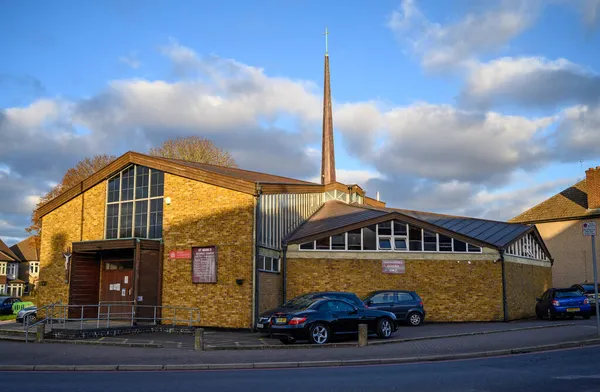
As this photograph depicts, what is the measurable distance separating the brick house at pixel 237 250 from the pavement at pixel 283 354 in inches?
274

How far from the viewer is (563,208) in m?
47.2

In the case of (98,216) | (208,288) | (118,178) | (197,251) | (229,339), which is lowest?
(229,339)

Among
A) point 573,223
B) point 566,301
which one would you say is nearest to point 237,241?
point 566,301

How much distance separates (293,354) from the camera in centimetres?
1562

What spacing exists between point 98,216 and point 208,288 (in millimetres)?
7608

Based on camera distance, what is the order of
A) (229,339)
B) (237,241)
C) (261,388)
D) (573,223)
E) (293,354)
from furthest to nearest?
(573,223)
(237,241)
(229,339)
(293,354)
(261,388)

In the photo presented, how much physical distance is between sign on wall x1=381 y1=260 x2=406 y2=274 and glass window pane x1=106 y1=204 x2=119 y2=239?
40.9ft

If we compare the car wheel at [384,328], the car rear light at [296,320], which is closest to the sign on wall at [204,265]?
the car rear light at [296,320]

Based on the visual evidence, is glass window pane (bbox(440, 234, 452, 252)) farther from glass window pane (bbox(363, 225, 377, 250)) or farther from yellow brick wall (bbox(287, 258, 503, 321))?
glass window pane (bbox(363, 225, 377, 250))

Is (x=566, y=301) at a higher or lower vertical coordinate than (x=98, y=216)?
lower

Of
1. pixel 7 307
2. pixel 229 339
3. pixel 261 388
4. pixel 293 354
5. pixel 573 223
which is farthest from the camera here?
pixel 573 223

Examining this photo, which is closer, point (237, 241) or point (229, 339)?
point (229, 339)

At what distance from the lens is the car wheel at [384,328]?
18938mm

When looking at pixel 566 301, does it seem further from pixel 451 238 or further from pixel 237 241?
pixel 237 241
